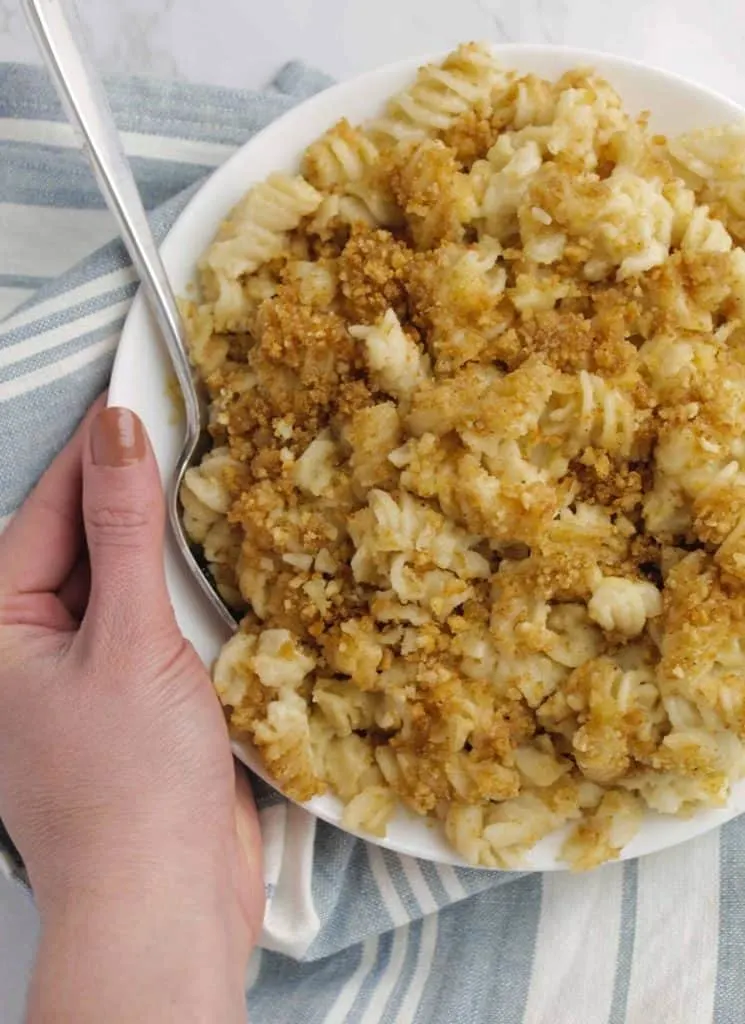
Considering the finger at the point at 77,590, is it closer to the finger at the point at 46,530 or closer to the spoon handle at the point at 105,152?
the finger at the point at 46,530

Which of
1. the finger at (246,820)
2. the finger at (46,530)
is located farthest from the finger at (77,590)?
the finger at (246,820)

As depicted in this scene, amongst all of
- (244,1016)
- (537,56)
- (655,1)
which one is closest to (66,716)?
(244,1016)

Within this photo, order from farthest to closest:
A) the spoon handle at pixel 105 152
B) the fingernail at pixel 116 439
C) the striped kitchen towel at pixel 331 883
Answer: the striped kitchen towel at pixel 331 883
the fingernail at pixel 116 439
the spoon handle at pixel 105 152

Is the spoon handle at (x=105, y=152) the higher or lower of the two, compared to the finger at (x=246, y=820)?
higher

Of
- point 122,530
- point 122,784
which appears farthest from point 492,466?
point 122,784

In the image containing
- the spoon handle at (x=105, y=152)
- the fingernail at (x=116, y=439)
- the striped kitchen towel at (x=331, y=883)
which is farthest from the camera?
the striped kitchen towel at (x=331, y=883)

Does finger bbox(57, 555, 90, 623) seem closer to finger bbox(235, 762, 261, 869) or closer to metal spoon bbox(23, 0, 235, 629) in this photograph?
metal spoon bbox(23, 0, 235, 629)

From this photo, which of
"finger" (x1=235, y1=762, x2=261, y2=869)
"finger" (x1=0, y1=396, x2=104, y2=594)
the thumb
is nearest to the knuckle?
the thumb
